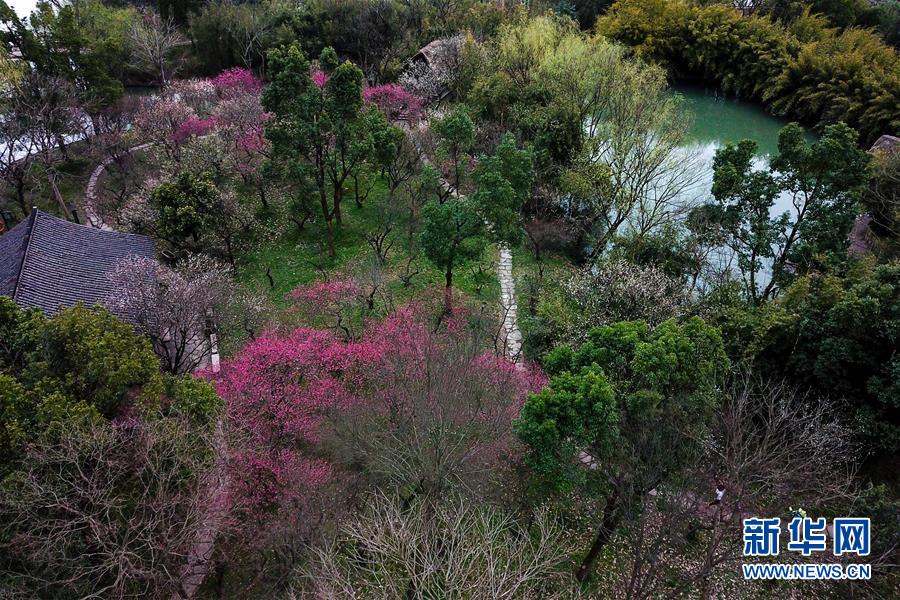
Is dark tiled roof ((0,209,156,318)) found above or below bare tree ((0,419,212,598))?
above

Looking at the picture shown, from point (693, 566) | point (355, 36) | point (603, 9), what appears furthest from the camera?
point (603, 9)

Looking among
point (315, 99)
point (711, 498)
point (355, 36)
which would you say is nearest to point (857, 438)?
point (711, 498)

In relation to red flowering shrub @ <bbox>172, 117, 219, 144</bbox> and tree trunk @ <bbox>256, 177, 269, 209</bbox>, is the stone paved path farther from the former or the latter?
red flowering shrub @ <bbox>172, 117, 219, 144</bbox>

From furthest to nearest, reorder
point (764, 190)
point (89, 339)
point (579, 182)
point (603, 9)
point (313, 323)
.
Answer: point (603, 9), point (579, 182), point (313, 323), point (764, 190), point (89, 339)

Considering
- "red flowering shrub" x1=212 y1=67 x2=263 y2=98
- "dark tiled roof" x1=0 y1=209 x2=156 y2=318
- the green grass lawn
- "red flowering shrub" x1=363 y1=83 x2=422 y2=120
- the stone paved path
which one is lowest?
the stone paved path

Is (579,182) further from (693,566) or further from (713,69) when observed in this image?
(713,69)

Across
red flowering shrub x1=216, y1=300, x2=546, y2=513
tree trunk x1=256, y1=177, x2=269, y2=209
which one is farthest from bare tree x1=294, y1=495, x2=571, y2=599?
tree trunk x1=256, y1=177, x2=269, y2=209

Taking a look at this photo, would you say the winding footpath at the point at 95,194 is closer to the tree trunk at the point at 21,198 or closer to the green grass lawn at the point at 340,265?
the tree trunk at the point at 21,198
